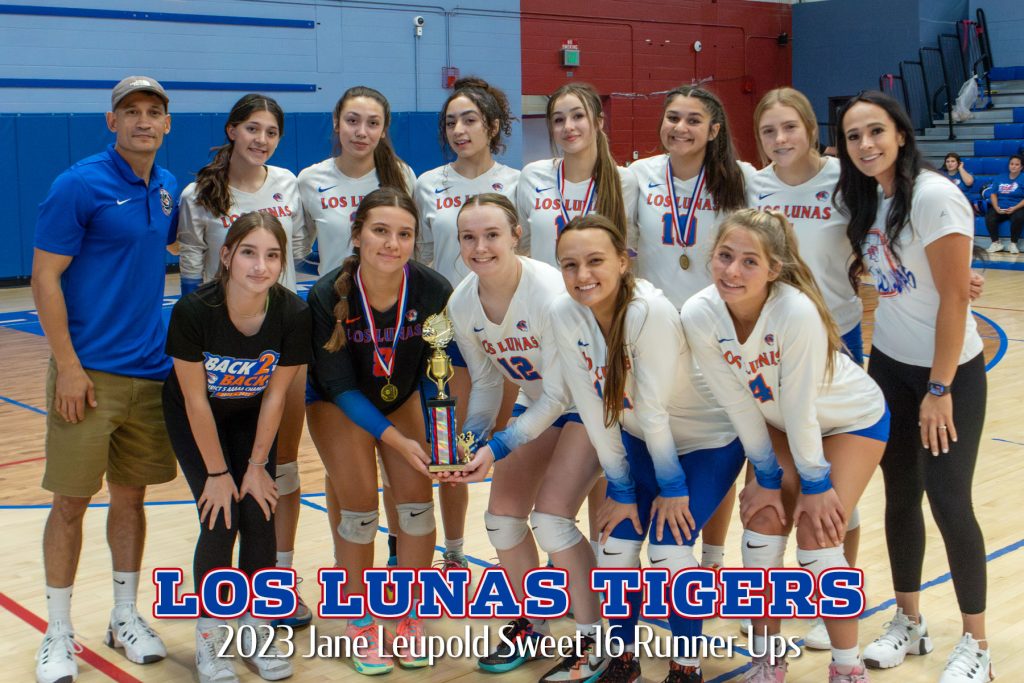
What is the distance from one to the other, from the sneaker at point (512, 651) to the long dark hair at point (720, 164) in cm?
151

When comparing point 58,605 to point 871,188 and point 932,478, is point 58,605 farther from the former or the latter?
point 871,188

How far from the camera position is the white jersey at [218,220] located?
3666mm

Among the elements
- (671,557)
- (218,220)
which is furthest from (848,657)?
(218,220)

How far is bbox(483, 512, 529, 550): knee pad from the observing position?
10.5 ft

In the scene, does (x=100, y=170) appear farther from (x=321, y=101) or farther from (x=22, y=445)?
(x=321, y=101)

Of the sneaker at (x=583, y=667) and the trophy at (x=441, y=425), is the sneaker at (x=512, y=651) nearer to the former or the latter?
the sneaker at (x=583, y=667)

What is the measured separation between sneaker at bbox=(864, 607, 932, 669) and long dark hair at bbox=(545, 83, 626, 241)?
154 centimetres

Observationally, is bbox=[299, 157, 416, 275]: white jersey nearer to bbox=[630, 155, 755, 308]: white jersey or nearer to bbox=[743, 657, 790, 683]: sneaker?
bbox=[630, 155, 755, 308]: white jersey

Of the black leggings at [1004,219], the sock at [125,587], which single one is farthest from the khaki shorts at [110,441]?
the black leggings at [1004,219]

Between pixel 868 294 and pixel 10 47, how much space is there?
9.64 m

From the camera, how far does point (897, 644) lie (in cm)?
321

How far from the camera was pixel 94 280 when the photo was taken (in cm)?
322

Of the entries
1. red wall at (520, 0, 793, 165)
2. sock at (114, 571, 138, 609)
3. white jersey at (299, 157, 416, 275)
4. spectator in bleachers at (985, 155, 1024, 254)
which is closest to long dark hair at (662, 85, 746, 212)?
white jersey at (299, 157, 416, 275)

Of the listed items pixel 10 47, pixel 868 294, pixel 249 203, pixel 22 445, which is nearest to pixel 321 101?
pixel 10 47
